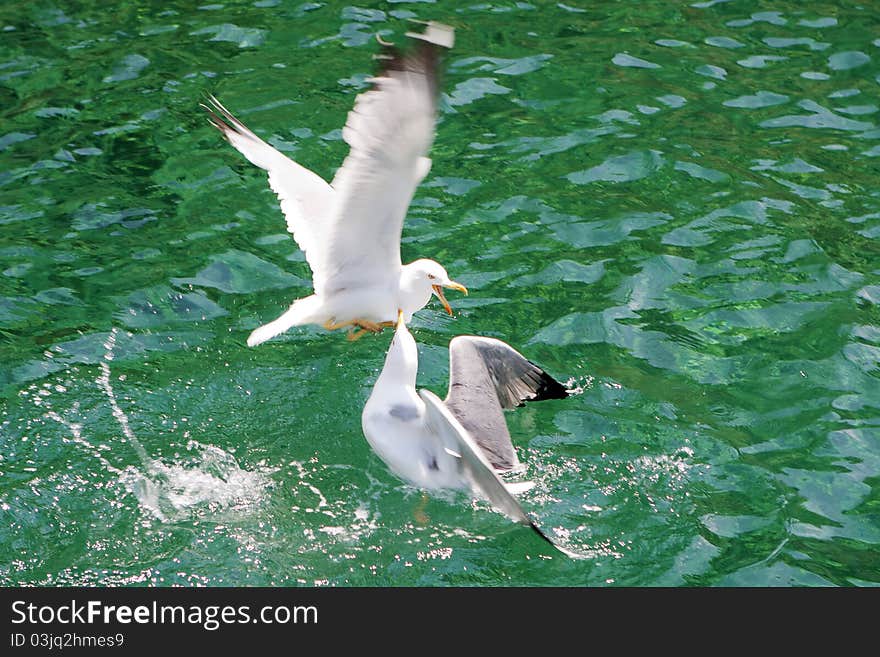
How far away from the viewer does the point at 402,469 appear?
224 inches

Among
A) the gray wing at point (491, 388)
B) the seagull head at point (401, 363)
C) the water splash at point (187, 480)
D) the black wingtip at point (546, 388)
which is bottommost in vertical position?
the water splash at point (187, 480)

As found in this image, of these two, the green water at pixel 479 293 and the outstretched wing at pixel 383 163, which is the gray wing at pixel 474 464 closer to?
the green water at pixel 479 293

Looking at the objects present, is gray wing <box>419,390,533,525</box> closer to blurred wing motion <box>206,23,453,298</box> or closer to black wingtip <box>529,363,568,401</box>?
black wingtip <box>529,363,568,401</box>

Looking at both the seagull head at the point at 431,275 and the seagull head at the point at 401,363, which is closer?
the seagull head at the point at 401,363

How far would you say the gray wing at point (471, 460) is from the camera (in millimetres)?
4586

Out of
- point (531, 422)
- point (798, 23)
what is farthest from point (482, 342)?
point (798, 23)

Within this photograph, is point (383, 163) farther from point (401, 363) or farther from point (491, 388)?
point (491, 388)

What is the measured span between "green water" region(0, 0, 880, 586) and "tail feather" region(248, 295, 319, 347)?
14.6 inches

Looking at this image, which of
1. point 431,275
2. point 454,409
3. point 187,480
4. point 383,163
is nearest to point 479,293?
point 431,275

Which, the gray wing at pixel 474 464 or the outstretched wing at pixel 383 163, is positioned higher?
the outstretched wing at pixel 383 163

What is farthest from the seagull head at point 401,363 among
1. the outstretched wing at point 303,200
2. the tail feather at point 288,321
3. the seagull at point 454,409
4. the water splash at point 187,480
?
the outstretched wing at point 303,200

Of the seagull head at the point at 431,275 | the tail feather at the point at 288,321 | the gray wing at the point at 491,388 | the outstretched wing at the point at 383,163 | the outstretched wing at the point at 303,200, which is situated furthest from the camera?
the outstretched wing at the point at 303,200

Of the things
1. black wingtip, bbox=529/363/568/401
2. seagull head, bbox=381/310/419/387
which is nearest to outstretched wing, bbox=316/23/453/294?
seagull head, bbox=381/310/419/387
